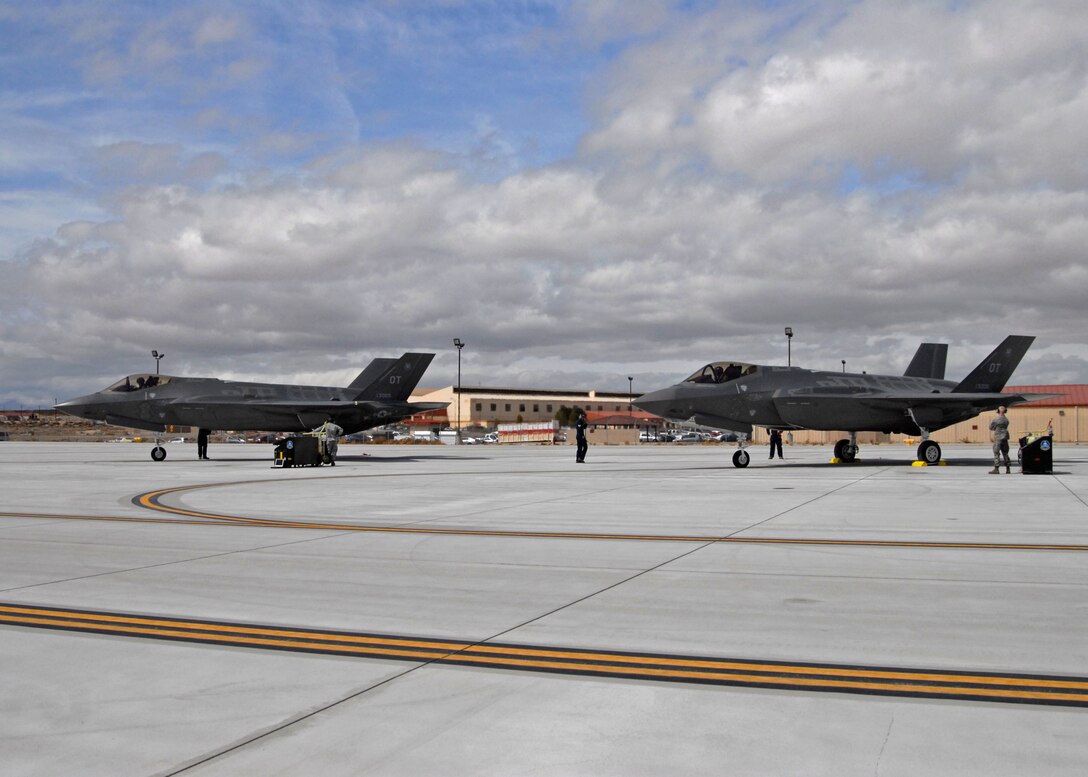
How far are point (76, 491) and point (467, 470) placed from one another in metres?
11.7

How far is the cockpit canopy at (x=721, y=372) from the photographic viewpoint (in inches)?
1113

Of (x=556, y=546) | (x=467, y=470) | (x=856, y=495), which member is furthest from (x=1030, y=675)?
(x=467, y=470)

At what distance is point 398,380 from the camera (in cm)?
3878

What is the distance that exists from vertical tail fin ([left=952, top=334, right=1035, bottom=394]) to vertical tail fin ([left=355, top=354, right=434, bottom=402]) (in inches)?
858

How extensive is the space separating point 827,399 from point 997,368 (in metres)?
6.54

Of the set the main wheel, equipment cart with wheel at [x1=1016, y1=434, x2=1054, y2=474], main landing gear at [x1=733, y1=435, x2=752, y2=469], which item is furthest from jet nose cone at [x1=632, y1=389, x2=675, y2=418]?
equipment cart with wheel at [x1=1016, y1=434, x2=1054, y2=474]

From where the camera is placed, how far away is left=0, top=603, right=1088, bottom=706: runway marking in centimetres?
482

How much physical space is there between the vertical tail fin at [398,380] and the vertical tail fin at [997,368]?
2181cm

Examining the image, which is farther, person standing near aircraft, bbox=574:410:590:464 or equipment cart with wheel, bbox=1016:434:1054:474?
person standing near aircraft, bbox=574:410:590:464

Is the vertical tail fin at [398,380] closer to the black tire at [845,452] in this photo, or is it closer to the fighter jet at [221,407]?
the fighter jet at [221,407]

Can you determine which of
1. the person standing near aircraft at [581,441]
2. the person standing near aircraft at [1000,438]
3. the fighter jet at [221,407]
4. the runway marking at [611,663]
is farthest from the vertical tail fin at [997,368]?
the runway marking at [611,663]

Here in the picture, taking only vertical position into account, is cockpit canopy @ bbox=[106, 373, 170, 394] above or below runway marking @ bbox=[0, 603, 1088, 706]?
above

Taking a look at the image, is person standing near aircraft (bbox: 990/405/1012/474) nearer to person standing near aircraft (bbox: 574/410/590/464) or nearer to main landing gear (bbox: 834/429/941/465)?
main landing gear (bbox: 834/429/941/465)

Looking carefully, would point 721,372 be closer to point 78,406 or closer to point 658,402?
point 658,402
